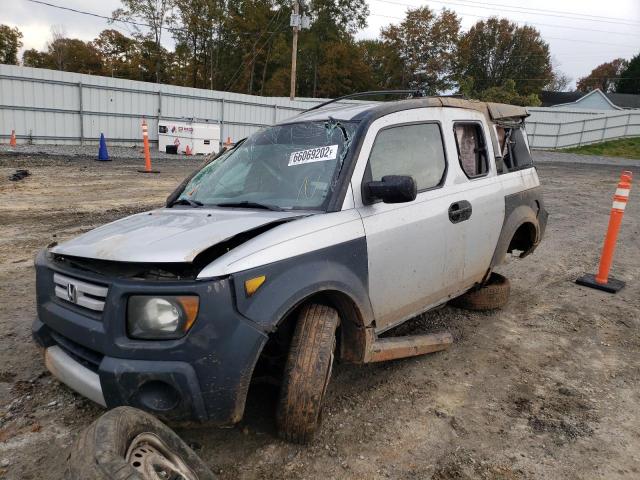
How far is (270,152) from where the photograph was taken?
11.2ft

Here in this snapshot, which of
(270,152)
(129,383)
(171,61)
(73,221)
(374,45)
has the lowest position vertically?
(73,221)

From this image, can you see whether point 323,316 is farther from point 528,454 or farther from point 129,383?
point 528,454

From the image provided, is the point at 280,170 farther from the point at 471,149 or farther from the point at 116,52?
the point at 116,52

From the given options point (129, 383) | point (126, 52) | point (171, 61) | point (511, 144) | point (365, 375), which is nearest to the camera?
point (129, 383)

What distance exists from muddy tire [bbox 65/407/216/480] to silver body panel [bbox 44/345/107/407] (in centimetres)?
39

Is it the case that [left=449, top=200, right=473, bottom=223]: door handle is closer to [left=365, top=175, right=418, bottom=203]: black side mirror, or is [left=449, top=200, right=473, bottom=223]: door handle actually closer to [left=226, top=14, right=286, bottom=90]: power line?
[left=365, top=175, right=418, bottom=203]: black side mirror

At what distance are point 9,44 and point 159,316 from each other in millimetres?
64553

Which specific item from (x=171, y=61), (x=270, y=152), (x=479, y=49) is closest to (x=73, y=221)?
(x=270, y=152)

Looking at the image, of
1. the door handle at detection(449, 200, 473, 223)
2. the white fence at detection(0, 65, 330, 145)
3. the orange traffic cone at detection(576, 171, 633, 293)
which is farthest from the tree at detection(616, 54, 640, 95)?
the door handle at detection(449, 200, 473, 223)

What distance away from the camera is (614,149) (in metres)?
32.3

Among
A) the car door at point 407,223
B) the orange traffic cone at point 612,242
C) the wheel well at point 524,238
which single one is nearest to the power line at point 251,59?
Answer: the orange traffic cone at point 612,242

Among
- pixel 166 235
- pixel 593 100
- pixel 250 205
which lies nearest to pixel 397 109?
pixel 250 205

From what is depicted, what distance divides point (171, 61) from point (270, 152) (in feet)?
160

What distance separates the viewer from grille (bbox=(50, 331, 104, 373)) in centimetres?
224
